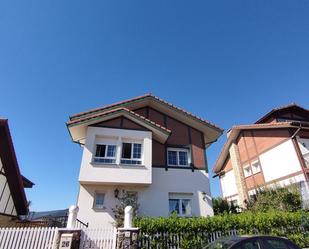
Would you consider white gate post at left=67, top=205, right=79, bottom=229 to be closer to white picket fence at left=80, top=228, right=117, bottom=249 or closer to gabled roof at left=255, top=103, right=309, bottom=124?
white picket fence at left=80, top=228, right=117, bottom=249

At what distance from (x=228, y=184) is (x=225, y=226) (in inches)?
679

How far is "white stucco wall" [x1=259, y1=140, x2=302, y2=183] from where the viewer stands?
56.7ft

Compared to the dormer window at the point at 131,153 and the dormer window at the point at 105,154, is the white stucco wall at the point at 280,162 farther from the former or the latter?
the dormer window at the point at 105,154

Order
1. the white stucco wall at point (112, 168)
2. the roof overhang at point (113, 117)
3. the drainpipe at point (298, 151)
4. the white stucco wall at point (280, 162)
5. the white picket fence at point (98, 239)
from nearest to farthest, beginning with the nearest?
the white picket fence at point (98, 239) < the white stucco wall at point (112, 168) < the roof overhang at point (113, 117) < the drainpipe at point (298, 151) < the white stucco wall at point (280, 162)

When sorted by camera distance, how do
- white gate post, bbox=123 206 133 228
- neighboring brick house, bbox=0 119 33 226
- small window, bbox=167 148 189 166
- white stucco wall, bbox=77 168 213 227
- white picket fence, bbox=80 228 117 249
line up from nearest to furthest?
white picket fence, bbox=80 228 117 249 < white gate post, bbox=123 206 133 228 < neighboring brick house, bbox=0 119 33 226 < white stucco wall, bbox=77 168 213 227 < small window, bbox=167 148 189 166

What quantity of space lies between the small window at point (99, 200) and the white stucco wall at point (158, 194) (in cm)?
24

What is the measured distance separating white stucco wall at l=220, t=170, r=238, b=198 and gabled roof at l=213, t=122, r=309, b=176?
1.64m

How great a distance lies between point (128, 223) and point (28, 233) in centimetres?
420

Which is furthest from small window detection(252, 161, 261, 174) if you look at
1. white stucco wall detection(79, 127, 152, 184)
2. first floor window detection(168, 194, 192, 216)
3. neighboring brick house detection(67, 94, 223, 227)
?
white stucco wall detection(79, 127, 152, 184)

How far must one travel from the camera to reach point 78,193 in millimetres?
12477

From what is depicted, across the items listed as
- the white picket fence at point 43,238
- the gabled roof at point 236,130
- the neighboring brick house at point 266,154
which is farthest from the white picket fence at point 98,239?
the gabled roof at point 236,130

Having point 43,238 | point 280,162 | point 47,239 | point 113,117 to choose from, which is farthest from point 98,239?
point 280,162

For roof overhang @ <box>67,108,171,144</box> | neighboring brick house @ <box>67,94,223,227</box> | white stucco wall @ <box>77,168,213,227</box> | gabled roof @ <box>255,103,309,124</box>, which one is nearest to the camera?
white stucco wall @ <box>77,168,213,227</box>

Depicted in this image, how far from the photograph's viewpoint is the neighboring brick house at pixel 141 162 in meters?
12.5
